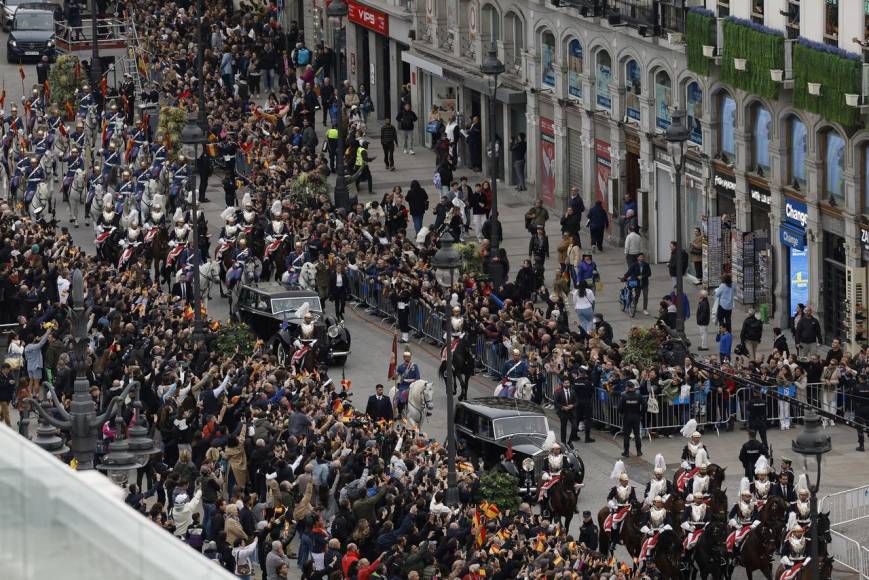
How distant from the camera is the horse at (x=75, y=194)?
164ft

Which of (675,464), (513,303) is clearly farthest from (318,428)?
(513,303)

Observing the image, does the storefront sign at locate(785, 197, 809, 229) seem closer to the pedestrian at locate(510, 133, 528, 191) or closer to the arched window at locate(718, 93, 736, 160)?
the arched window at locate(718, 93, 736, 160)

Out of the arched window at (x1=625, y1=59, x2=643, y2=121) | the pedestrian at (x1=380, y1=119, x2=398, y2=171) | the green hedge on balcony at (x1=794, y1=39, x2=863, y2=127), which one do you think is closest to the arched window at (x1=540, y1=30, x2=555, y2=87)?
the arched window at (x1=625, y1=59, x2=643, y2=121)

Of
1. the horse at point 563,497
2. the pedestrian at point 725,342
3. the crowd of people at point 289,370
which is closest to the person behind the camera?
the crowd of people at point 289,370

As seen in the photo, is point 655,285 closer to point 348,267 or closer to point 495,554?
point 348,267

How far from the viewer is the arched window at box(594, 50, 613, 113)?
49.3m

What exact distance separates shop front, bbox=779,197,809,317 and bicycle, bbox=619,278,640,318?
10.8 ft

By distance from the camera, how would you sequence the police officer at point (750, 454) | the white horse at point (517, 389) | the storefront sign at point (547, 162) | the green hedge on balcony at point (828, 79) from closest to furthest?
the police officer at point (750, 454)
the white horse at point (517, 389)
the green hedge on balcony at point (828, 79)
the storefront sign at point (547, 162)

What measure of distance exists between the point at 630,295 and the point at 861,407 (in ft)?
32.5

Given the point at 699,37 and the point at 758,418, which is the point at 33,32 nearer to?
the point at 699,37

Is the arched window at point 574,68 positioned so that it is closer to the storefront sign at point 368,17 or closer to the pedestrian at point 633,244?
the pedestrian at point 633,244

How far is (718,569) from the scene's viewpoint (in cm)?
2588

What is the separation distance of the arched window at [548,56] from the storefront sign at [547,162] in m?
1.10

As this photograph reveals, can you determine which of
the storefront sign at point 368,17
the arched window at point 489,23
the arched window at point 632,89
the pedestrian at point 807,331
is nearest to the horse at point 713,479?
the pedestrian at point 807,331
